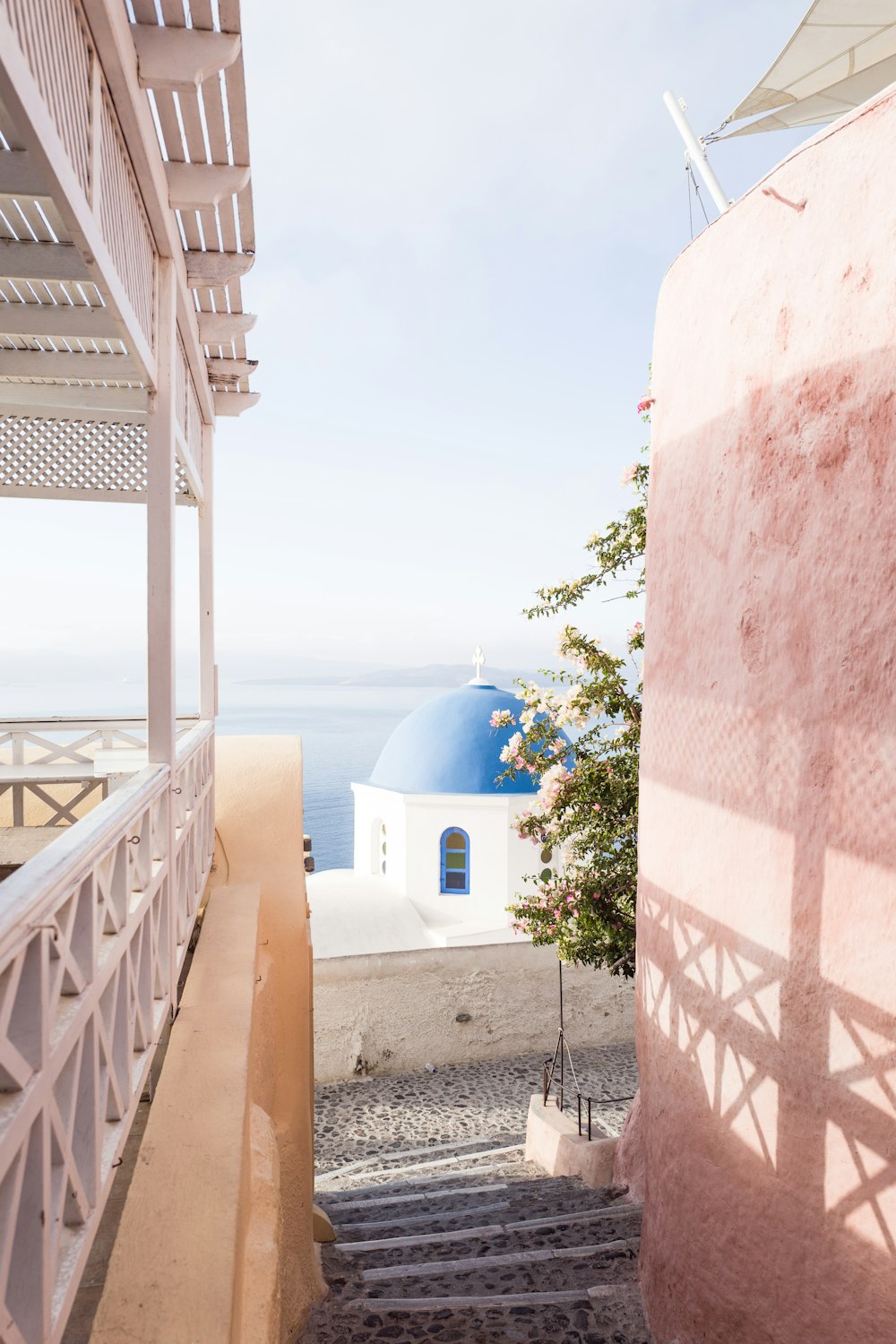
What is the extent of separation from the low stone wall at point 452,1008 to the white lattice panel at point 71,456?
25.3 ft

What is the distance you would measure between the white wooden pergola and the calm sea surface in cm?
262

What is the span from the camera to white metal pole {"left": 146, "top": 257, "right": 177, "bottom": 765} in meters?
3.48

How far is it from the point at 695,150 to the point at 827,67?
1776 mm

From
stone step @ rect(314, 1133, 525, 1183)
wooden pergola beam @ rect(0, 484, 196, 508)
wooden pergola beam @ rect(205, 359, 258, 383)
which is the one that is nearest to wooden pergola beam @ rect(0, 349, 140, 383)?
wooden pergola beam @ rect(0, 484, 196, 508)

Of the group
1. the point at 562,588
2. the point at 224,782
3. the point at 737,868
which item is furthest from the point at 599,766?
the point at 224,782

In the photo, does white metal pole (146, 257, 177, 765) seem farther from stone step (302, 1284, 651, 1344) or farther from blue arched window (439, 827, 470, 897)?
blue arched window (439, 827, 470, 897)

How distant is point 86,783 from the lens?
520 centimetres

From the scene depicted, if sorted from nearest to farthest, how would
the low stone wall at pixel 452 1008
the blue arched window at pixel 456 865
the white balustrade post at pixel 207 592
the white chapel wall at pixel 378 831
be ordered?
the white balustrade post at pixel 207 592 → the low stone wall at pixel 452 1008 → the blue arched window at pixel 456 865 → the white chapel wall at pixel 378 831

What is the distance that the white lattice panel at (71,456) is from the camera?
5062 mm

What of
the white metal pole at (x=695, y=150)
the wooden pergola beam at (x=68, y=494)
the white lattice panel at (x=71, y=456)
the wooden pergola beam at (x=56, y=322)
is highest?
the white metal pole at (x=695, y=150)

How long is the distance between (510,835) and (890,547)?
12813 mm

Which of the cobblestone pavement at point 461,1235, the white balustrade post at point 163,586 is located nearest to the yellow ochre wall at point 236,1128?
the white balustrade post at point 163,586

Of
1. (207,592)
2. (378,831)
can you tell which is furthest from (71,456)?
A: (378,831)

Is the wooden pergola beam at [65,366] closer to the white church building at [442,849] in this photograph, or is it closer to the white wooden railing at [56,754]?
the white wooden railing at [56,754]
